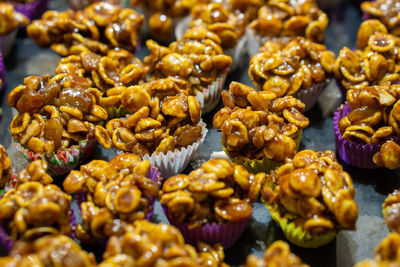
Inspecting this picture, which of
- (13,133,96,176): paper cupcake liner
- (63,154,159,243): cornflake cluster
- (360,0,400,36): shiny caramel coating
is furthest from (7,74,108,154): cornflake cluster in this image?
(360,0,400,36): shiny caramel coating

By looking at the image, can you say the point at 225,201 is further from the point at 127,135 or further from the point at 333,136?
the point at 333,136

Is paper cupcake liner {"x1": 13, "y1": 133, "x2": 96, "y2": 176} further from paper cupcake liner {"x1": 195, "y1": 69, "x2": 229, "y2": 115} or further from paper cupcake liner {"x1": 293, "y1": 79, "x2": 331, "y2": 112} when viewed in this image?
paper cupcake liner {"x1": 293, "y1": 79, "x2": 331, "y2": 112}

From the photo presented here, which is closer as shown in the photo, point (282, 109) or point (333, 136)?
point (282, 109)

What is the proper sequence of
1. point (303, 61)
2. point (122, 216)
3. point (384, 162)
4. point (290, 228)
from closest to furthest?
point (122, 216) → point (290, 228) → point (384, 162) → point (303, 61)

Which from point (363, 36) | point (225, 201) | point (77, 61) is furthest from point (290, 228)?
point (77, 61)

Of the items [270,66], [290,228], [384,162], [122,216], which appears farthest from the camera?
[270,66]

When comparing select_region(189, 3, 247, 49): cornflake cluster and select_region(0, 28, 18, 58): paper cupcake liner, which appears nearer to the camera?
select_region(189, 3, 247, 49): cornflake cluster

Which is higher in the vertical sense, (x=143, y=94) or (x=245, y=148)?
(x=143, y=94)
